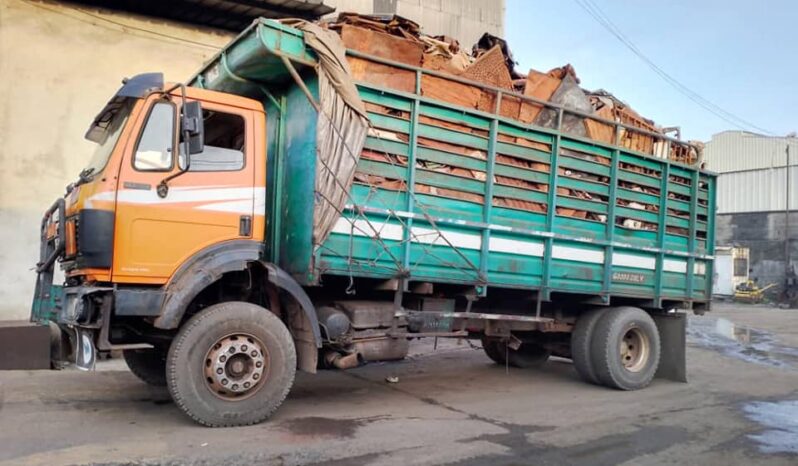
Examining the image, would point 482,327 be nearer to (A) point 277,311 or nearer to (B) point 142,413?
(A) point 277,311

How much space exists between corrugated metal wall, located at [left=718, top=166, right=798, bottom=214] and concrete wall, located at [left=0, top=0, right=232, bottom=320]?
34533mm

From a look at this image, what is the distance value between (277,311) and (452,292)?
191 cm

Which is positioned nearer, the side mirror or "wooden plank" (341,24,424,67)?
the side mirror

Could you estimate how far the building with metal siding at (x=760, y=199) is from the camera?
109ft

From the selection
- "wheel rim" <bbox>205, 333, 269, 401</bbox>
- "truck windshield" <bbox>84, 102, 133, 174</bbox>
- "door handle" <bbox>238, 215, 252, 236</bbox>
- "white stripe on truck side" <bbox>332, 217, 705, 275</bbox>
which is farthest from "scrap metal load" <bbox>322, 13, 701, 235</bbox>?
"truck windshield" <bbox>84, 102, 133, 174</bbox>

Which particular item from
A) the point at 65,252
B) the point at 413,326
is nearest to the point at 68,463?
the point at 65,252

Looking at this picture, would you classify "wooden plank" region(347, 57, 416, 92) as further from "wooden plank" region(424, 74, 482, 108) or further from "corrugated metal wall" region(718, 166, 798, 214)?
"corrugated metal wall" region(718, 166, 798, 214)

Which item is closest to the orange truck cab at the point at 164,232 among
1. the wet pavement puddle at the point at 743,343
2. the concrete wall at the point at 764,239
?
the wet pavement puddle at the point at 743,343

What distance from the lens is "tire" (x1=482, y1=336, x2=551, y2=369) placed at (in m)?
9.24

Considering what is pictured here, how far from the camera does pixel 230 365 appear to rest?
16.8 ft

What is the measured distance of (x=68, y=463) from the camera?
4.21m

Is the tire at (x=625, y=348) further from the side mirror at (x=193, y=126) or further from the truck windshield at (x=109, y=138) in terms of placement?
the truck windshield at (x=109, y=138)

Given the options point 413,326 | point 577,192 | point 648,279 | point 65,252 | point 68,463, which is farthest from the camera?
point 648,279

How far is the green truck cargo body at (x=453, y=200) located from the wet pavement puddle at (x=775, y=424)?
175cm
